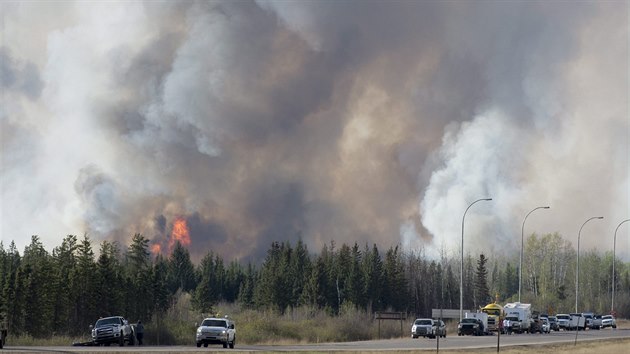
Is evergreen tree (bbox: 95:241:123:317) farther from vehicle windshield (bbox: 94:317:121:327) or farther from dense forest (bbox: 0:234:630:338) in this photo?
vehicle windshield (bbox: 94:317:121:327)

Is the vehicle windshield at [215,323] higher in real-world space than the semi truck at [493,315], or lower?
higher

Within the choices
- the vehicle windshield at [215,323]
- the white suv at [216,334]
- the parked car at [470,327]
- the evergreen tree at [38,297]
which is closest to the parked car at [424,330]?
the parked car at [470,327]

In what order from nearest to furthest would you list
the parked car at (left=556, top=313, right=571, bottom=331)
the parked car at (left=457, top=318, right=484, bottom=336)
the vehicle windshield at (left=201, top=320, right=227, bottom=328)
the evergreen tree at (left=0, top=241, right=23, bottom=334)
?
the vehicle windshield at (left=201, top=320, right=227, bottom=328) → the evergreen tree at (left=0, top=241, right=23, bottom=334) → the parked car at (left=457, top=318, right=484, bottom=336) → the parked car at (left=556, top=313, right=571, bottom=331)

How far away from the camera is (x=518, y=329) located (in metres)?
126

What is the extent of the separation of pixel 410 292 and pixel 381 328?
80517 millimetres

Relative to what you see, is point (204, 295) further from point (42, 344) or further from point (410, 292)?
point (42, 344)

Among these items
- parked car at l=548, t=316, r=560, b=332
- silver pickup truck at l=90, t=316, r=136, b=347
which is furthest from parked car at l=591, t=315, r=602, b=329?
silver pickup truck at l=90, t=316, r=136, b=347

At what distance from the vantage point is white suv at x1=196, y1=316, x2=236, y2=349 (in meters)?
74.4

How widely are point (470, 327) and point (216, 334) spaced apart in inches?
1845

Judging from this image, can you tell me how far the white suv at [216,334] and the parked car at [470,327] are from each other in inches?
1733

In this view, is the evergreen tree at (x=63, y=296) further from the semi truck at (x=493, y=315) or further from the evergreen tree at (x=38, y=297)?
the semi truck at (x=493, y=315)

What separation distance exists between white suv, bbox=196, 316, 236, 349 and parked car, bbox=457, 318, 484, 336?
44021 mm

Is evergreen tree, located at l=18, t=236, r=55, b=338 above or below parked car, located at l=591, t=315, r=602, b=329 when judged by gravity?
above

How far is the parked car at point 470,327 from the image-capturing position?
113 metres
